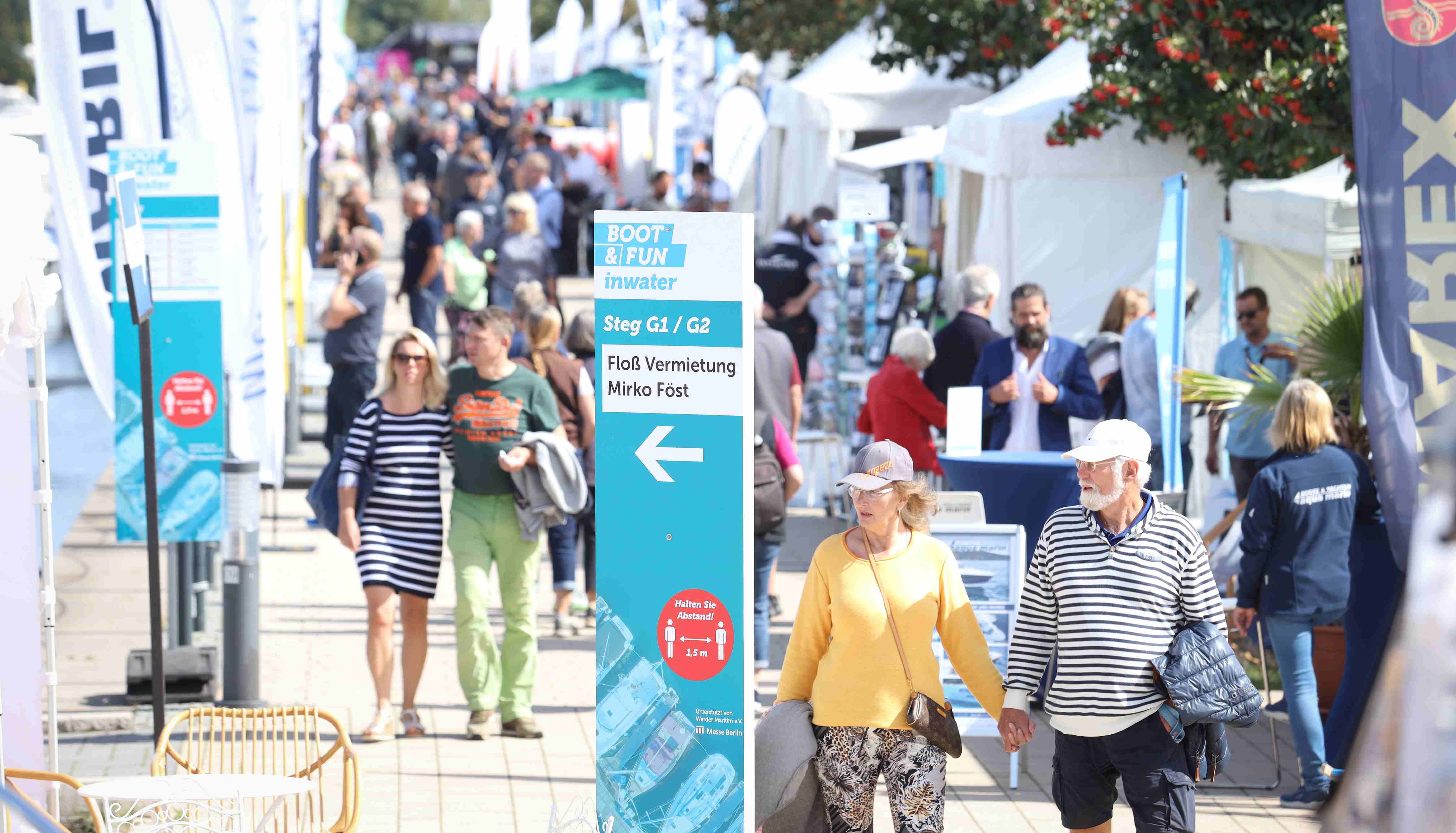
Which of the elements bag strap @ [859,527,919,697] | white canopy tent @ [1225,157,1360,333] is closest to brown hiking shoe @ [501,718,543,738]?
bag strap @ [859,527,919,697]

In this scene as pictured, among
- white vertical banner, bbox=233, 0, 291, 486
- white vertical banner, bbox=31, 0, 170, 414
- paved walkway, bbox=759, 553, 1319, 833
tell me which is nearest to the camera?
paved walkway, bbox=759, 553, 1319, 833

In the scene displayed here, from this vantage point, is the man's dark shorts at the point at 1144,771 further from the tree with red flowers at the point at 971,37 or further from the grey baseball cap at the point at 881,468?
the tree with red flowers at the point at 971,37

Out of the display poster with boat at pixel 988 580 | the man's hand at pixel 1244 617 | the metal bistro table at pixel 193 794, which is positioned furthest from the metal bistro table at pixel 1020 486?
the metal bistro table at pixel 193 794

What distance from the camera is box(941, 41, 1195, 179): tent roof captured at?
12461mm

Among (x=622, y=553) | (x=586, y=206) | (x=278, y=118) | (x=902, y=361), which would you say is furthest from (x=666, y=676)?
(x=586, y=206)

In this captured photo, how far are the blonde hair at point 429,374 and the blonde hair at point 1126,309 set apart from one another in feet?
14.2

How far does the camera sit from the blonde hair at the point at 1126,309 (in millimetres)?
9867

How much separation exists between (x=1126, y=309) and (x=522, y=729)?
14.6 ft

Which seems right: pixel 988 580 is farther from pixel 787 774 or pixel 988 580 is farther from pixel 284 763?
pixel 284 763

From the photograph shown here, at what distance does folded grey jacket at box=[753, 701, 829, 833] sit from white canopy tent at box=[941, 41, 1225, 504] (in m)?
7.72

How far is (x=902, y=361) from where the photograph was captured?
8742 mm

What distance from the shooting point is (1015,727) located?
4.98 meters

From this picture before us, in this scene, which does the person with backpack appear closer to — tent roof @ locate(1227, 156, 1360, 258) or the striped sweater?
the striped sweater

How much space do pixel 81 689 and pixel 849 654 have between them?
15.9 feet
